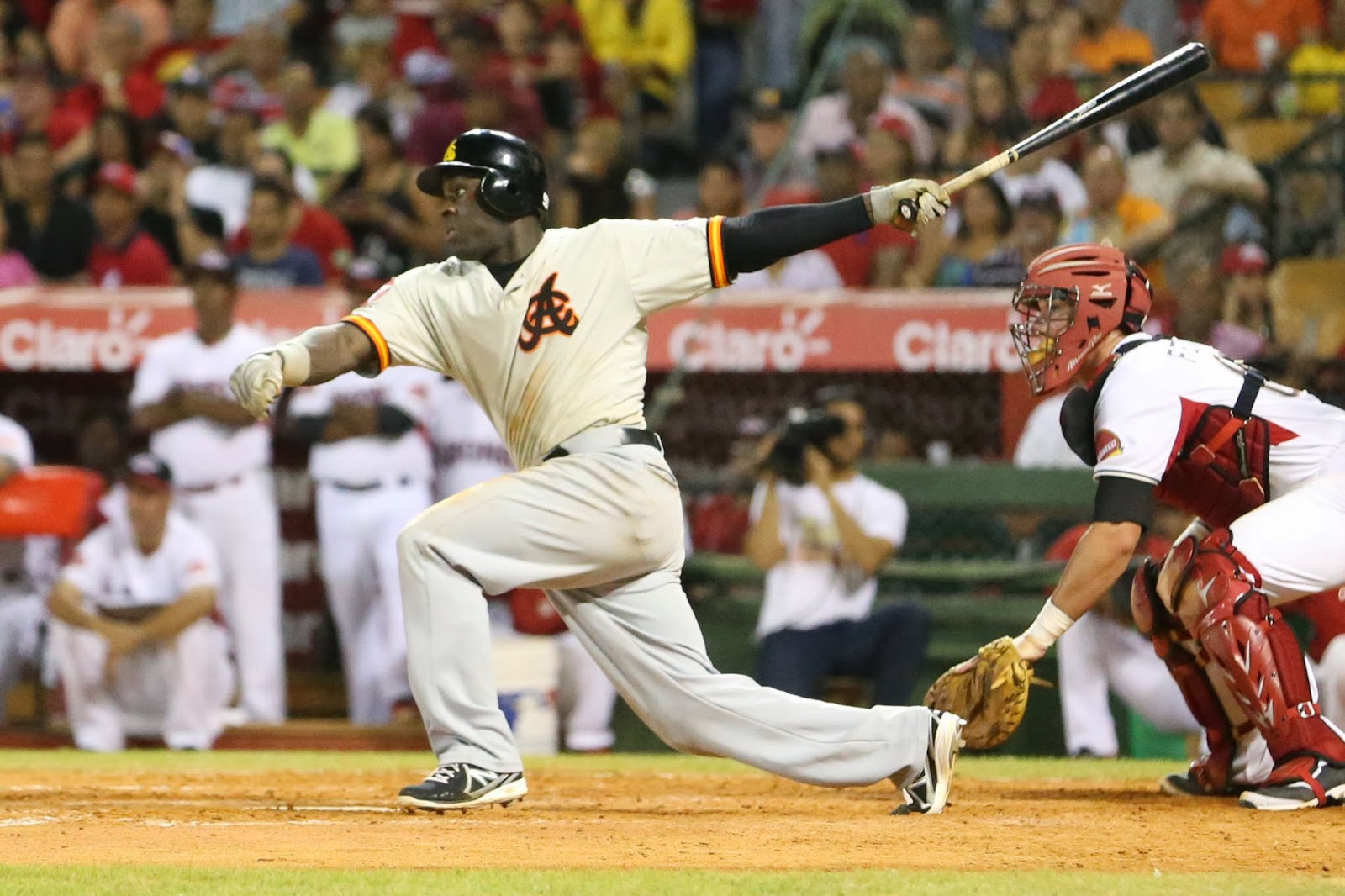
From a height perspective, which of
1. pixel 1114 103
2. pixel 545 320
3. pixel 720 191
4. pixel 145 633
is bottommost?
pixel 145 633

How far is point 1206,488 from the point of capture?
18.6 feet

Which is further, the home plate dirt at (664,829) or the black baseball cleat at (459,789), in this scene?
the black baseball cleat at (459,789)

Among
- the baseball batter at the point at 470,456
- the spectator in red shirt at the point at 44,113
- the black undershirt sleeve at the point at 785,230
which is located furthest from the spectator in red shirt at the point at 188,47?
the black undershirt sleeve at the point at 785,230

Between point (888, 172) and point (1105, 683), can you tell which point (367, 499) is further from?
point (1105, 683)

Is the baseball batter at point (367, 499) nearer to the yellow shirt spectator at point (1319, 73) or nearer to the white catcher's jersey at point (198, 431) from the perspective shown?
the white catcher's jersey at point (198, 431)

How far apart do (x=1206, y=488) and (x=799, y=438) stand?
3.15 metres

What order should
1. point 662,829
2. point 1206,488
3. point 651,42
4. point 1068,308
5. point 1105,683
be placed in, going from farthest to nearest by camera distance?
point 651,42 → point 1105,683 → point 1206,488 → point 1068,308 → point 662,829

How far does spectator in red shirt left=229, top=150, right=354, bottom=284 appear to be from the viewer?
417 inches

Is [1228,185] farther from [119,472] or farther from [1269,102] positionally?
[119,472]

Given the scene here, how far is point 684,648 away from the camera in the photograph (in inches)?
204

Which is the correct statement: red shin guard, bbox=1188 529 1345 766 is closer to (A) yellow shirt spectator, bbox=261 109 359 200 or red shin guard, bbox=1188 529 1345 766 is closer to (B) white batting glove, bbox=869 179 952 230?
(B) white batting glove, bbox=869 179 952 230

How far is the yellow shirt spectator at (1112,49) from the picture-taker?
11344 mm

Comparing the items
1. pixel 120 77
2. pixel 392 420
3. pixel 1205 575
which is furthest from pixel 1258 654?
pixel 120 77

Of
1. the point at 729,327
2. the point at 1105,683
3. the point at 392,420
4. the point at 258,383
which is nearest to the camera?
the point at 258,383
